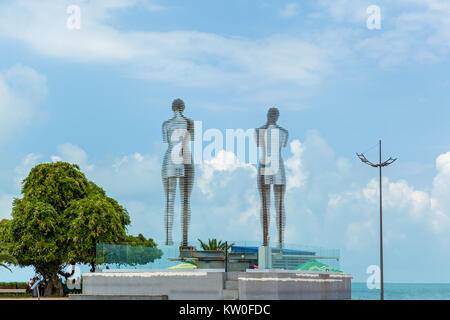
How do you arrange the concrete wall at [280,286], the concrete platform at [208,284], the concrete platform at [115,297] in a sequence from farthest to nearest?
the concrete platform at [115,297] → the concrete platform at [208,284] → the concrete wall at [280,286]

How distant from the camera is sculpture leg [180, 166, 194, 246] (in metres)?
51.6

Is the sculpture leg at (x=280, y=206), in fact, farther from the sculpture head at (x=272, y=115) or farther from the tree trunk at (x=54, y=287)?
the tree trunk at (x=54, y=287)

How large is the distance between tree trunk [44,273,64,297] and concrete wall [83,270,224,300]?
1576 centimetres

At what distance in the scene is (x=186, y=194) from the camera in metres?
52.0

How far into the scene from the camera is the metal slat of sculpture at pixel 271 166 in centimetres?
5179

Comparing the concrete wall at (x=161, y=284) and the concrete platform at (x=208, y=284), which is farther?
the concrete wall at (x=161, y=284)

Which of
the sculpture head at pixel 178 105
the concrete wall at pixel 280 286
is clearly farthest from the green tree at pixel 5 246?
the concrete wall at pixel 280 286

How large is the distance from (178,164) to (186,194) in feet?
7.65

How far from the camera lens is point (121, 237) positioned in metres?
54.6

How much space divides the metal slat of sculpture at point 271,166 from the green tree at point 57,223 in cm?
1143

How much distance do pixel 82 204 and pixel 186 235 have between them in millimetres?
8374

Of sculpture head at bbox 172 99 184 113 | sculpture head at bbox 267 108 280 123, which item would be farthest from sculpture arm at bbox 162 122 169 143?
sculpture head at bbox 267 108 280 123
